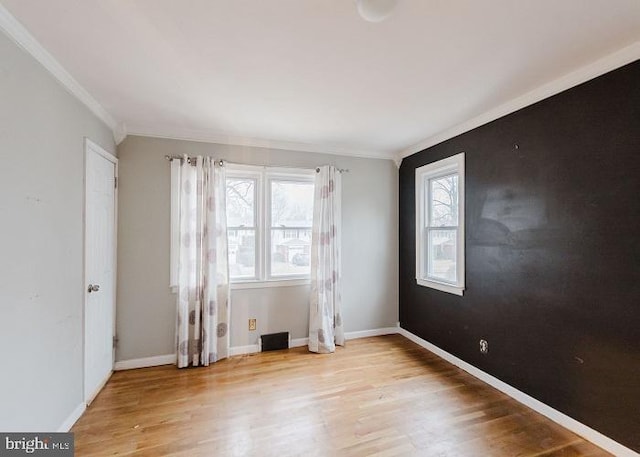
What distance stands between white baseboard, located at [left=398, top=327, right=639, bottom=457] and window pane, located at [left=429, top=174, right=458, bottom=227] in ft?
4.89

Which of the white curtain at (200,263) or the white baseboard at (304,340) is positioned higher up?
the white curtain at (200,263)

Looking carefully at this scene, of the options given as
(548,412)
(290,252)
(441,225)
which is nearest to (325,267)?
(290,252)

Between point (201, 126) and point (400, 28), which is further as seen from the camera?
point (201, 126)

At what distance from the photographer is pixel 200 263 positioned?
3.09 metres

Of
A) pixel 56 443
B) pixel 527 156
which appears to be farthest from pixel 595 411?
pixel 56 443

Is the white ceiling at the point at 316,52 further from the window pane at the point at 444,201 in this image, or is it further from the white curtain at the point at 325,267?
the white curtain at the point at 325,267

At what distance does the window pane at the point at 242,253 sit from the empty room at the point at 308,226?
0.03 metres

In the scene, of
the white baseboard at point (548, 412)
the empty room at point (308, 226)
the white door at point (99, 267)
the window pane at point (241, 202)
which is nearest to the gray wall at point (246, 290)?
the empty room at point (308, 226)

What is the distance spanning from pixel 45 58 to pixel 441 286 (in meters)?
3.82

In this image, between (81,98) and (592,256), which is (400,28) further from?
(81,98)

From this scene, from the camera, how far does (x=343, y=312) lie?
3.76 m

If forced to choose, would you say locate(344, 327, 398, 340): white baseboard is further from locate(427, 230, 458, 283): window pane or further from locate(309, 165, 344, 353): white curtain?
locate(427, 230, 458, 283): window pane

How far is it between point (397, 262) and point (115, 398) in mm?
3437

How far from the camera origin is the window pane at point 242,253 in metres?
3.38
